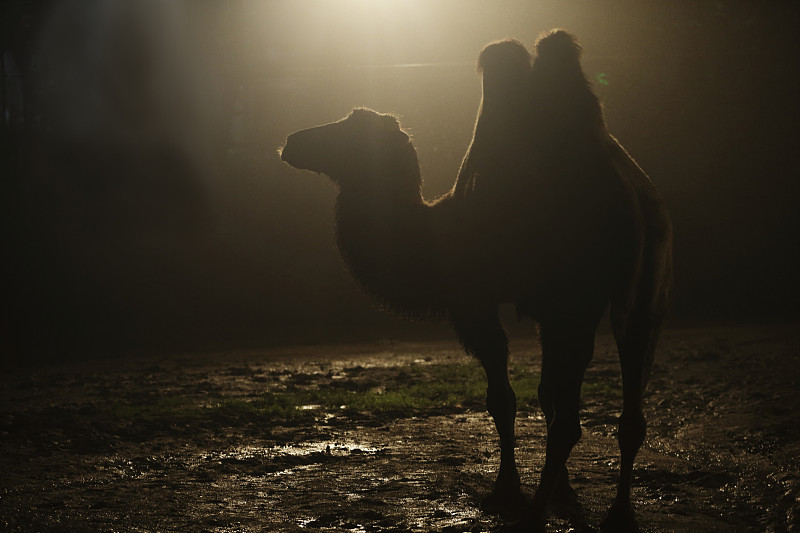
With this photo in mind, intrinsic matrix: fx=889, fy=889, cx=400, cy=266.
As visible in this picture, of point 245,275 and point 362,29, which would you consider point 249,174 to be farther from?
point 362,29

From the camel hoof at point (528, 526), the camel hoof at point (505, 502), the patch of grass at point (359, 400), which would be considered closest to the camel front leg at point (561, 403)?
the camel hoof at point (528, 526)

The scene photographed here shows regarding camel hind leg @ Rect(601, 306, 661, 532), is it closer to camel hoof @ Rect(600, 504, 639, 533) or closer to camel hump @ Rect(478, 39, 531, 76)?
camel hoof @ Rect(600, 504, 639, 533)

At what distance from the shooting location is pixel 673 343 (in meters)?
14.3

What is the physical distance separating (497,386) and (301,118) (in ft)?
67.3

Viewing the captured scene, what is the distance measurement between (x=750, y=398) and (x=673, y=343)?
587 cm

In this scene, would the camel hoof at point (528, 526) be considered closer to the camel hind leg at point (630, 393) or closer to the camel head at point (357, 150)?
the camel hind leg at point (630, 393)

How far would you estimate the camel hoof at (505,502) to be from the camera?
4.83 metres

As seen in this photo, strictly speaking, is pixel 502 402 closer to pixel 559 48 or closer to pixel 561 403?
pixel 561 403

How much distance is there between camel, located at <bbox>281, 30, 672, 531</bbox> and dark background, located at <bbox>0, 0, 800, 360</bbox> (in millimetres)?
17422

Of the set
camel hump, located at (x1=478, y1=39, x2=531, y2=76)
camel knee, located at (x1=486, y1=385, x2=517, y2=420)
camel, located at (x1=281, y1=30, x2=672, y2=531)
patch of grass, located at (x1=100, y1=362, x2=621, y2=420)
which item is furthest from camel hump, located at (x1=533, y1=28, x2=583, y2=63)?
patch of grass, located at (x1=100, y1=362, x2=621, y2=420)

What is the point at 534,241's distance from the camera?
15.0 ft

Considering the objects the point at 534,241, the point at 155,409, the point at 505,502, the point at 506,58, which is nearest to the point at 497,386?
the point at 505,502

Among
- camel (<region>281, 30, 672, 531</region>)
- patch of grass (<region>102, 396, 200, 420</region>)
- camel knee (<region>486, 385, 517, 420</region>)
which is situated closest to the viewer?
camel (<region>281, 30, 672, 531</region>)

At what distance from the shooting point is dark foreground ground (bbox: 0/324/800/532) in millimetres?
4820
